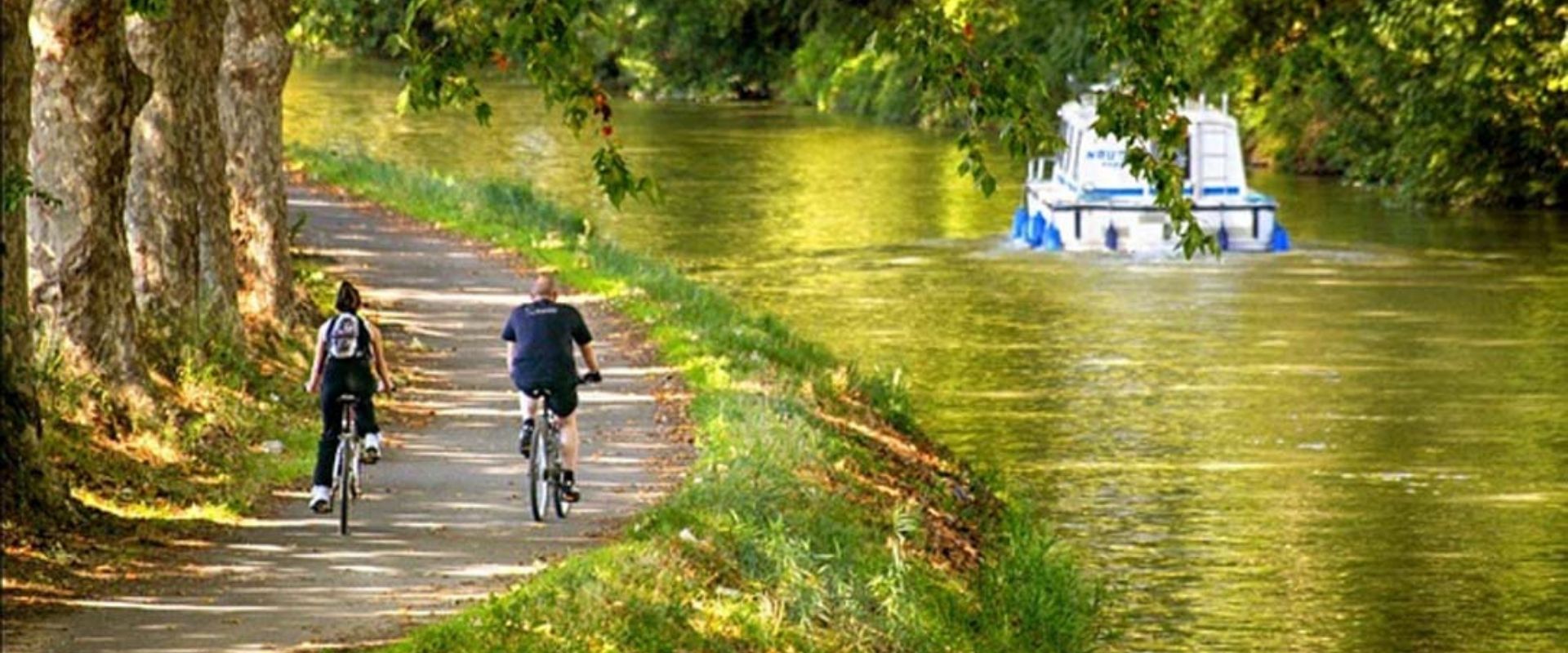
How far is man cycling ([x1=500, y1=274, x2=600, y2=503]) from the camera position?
17078mm

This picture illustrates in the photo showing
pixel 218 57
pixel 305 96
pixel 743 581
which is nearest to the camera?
pixel 743 581

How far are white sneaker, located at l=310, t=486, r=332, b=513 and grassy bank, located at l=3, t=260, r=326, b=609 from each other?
534 mm

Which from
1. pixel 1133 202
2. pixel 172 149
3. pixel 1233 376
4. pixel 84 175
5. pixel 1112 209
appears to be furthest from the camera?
pixel 1133 202

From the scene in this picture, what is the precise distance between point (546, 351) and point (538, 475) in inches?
27.4

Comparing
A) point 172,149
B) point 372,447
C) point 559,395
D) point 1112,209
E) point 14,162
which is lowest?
point 1112,209

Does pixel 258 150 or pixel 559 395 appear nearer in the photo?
pixel 559 395

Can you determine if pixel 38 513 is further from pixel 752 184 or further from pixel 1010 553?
pixel 752 184

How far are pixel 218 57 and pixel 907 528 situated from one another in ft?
22.3

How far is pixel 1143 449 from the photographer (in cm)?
2634

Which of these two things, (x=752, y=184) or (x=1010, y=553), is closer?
(x=1010, y=553)

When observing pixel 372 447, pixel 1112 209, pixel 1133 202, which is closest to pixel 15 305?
pixel 372 447

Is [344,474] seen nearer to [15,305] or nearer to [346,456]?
[346,456]

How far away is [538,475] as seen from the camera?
17.2 meters

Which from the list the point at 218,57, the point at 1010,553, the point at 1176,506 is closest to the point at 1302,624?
the point at 1010,553
